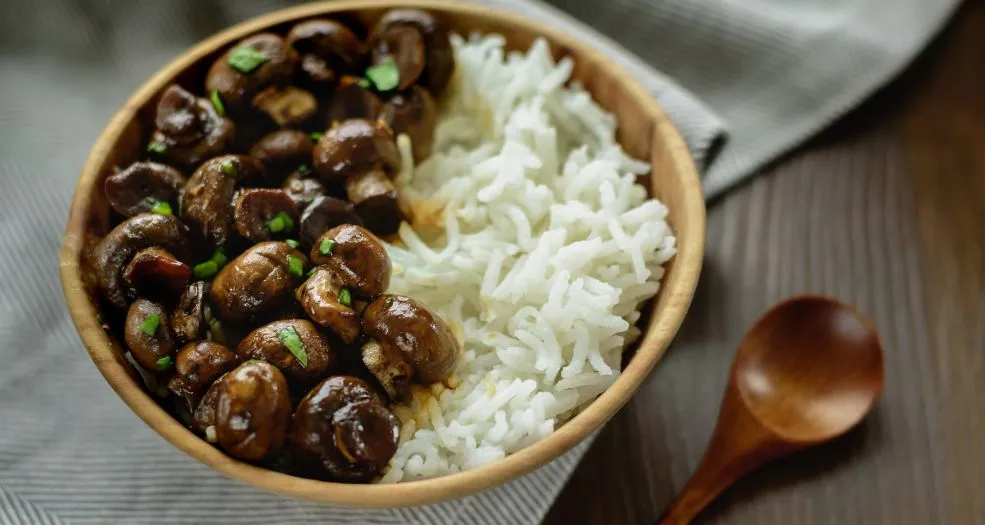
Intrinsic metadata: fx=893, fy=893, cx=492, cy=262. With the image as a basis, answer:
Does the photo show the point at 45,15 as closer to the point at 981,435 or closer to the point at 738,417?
the point at 738,417

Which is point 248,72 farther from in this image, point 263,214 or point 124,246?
point 124,246

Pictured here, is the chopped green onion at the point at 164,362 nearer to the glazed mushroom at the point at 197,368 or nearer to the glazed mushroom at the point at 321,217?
the glazed mushroom at the point at 197,368

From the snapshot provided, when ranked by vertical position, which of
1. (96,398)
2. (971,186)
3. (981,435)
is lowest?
(981,435)

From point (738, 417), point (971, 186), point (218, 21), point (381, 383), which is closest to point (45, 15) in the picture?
point (218, 21)

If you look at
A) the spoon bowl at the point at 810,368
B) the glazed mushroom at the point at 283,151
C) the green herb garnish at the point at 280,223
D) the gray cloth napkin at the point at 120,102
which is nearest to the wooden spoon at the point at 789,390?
the spoon bowl at the point at 810,368

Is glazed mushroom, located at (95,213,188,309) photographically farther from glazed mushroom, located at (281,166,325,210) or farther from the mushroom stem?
the mushroom stem

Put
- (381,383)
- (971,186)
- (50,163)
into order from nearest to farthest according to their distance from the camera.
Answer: (381,383) → (50,163) → (971,186)

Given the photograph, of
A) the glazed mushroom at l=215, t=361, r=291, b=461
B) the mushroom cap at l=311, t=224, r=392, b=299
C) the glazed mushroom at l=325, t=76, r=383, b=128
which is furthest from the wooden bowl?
the mushroom cap at l=311, t=224, r=392, b=299
